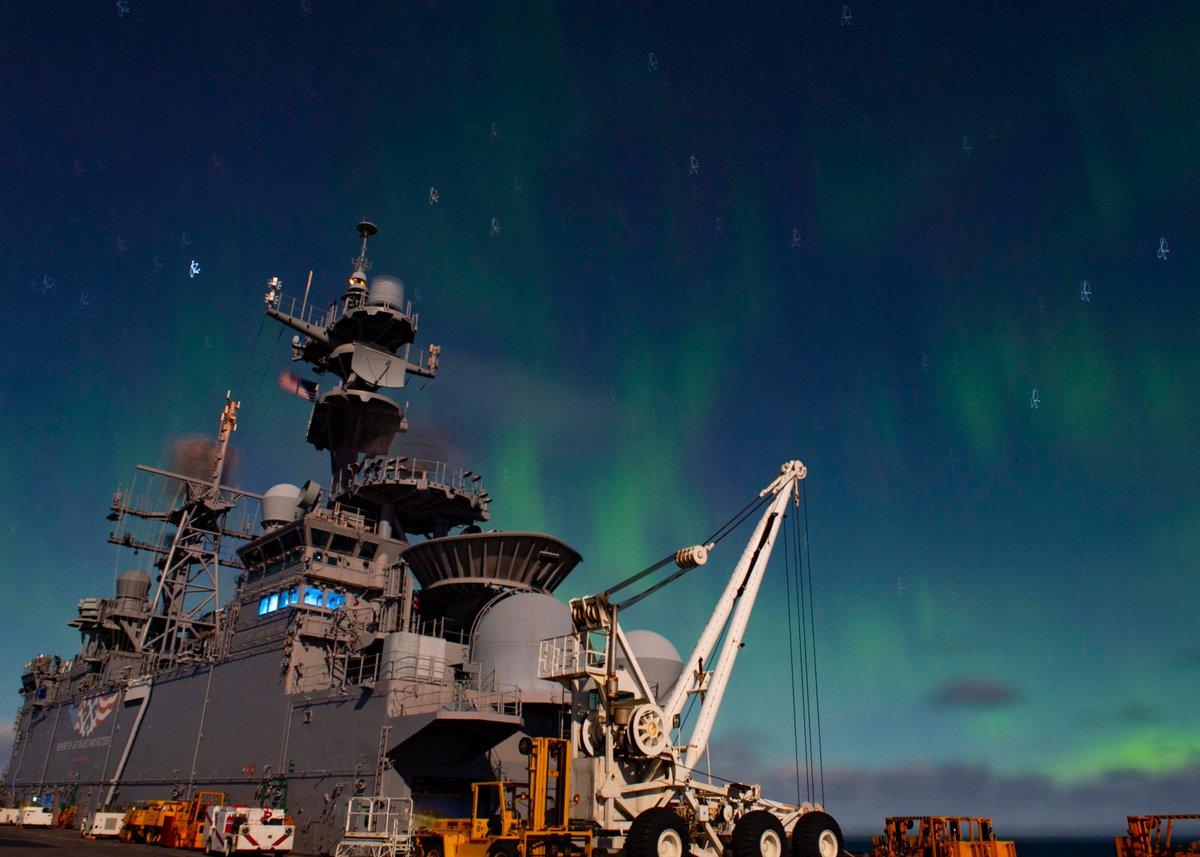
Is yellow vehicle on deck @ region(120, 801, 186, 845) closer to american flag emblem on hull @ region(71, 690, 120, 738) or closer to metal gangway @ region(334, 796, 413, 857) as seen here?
metal gangway @ region(334, 796, 413, 857)

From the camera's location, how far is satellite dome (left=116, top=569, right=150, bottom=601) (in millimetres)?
60406

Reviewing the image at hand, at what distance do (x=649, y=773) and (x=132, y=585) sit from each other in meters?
51.0

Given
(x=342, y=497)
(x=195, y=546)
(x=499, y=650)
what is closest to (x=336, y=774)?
(x=499, y=650)

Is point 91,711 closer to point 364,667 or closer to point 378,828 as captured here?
point 364,667

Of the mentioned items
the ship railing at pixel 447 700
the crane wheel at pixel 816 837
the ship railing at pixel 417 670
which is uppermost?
the ship railing at pixel 417 670

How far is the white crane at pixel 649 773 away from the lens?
71.5 feet

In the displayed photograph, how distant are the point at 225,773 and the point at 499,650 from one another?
14.9 m

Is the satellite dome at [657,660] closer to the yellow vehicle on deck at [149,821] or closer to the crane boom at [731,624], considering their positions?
the crane boom at [731,624]

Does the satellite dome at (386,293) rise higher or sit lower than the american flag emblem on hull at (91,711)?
higher

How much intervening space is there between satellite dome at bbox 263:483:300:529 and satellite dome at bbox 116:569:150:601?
19.1 m

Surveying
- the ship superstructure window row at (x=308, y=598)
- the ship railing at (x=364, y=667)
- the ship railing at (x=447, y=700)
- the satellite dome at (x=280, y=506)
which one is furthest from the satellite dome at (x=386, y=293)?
the ship railing at (x=447, y=700)

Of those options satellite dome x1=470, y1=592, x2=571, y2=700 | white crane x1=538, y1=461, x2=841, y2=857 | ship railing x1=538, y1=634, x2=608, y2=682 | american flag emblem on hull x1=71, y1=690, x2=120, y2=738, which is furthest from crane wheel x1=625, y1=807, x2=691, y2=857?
american flag emblem on hull x1=71, y1=690, x2=120, y2=738

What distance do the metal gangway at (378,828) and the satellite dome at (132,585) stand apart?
130ft

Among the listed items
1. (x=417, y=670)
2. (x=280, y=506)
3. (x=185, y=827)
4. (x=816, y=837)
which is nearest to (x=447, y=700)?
(x=417, y=670)
